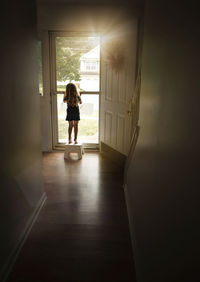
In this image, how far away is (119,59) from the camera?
466 centimetres

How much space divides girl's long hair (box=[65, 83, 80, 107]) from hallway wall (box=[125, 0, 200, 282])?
297cm

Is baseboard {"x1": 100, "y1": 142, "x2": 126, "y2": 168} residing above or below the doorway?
below

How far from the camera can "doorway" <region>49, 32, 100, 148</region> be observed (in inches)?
208

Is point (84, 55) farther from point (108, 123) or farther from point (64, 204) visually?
point (64, 204)

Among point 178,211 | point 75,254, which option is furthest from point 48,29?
point 178,211

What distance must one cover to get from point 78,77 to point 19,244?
12.2ft

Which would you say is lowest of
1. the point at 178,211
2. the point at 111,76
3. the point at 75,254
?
the point at 75,254

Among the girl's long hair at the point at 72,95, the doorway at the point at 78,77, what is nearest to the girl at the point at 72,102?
the girl's long hair at the point at 72,95

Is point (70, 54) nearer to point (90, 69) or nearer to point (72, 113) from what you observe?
point (90, 69)

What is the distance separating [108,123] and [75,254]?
304 centimetres

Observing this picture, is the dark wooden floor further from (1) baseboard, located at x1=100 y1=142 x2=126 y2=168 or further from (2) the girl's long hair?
(2) the girl's long hair

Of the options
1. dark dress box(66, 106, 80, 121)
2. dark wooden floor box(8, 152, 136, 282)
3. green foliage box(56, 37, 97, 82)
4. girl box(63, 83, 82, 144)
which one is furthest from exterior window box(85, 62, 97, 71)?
dark wooden floor box(8, 152, 136, 282)

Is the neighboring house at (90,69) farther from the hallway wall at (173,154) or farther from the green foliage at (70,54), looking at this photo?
the hallway wall at (173,154)

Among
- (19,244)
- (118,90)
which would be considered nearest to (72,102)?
(118,90)
